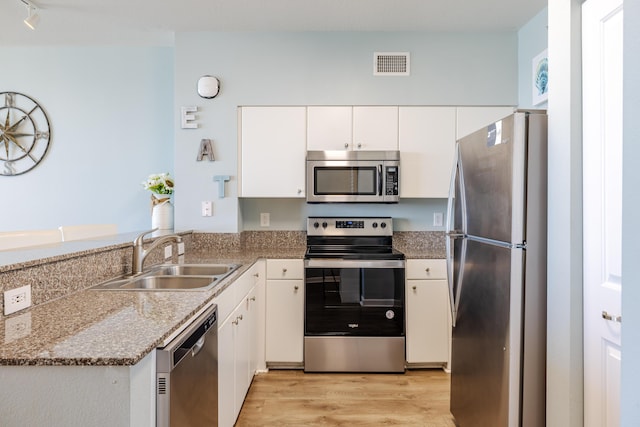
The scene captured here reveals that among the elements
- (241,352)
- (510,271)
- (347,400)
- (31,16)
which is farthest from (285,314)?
(31,16)

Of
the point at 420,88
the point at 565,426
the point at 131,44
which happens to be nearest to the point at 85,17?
the point at 131,44

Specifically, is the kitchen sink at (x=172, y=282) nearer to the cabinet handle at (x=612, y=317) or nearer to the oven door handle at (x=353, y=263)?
the oven door handle at (x=353, y=263)

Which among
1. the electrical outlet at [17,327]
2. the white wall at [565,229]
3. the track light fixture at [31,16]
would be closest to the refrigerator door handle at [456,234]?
the white wall at [565,229]

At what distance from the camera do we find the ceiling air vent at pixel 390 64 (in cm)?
287

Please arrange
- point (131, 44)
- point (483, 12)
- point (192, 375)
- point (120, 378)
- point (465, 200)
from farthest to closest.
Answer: point (131, 44)
point (483, 12)
point (465, 200)
point (192, 375)
point (120, 378)

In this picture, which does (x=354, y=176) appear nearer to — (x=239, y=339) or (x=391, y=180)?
(x=391, y=180)

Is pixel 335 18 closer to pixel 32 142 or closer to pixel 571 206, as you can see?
pixel 571 206

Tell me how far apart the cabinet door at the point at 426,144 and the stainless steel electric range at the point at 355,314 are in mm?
674

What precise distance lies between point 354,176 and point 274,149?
0.65 metres

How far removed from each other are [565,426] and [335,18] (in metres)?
2.66

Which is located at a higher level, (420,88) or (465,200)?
(420,88)

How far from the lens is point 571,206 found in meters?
1.30

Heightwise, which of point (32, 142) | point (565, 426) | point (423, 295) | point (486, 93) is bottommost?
point (565, 426)

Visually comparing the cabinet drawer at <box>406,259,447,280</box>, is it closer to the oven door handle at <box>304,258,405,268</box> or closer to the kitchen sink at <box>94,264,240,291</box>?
the oven door handle at <box>304,258,405,268</box>
